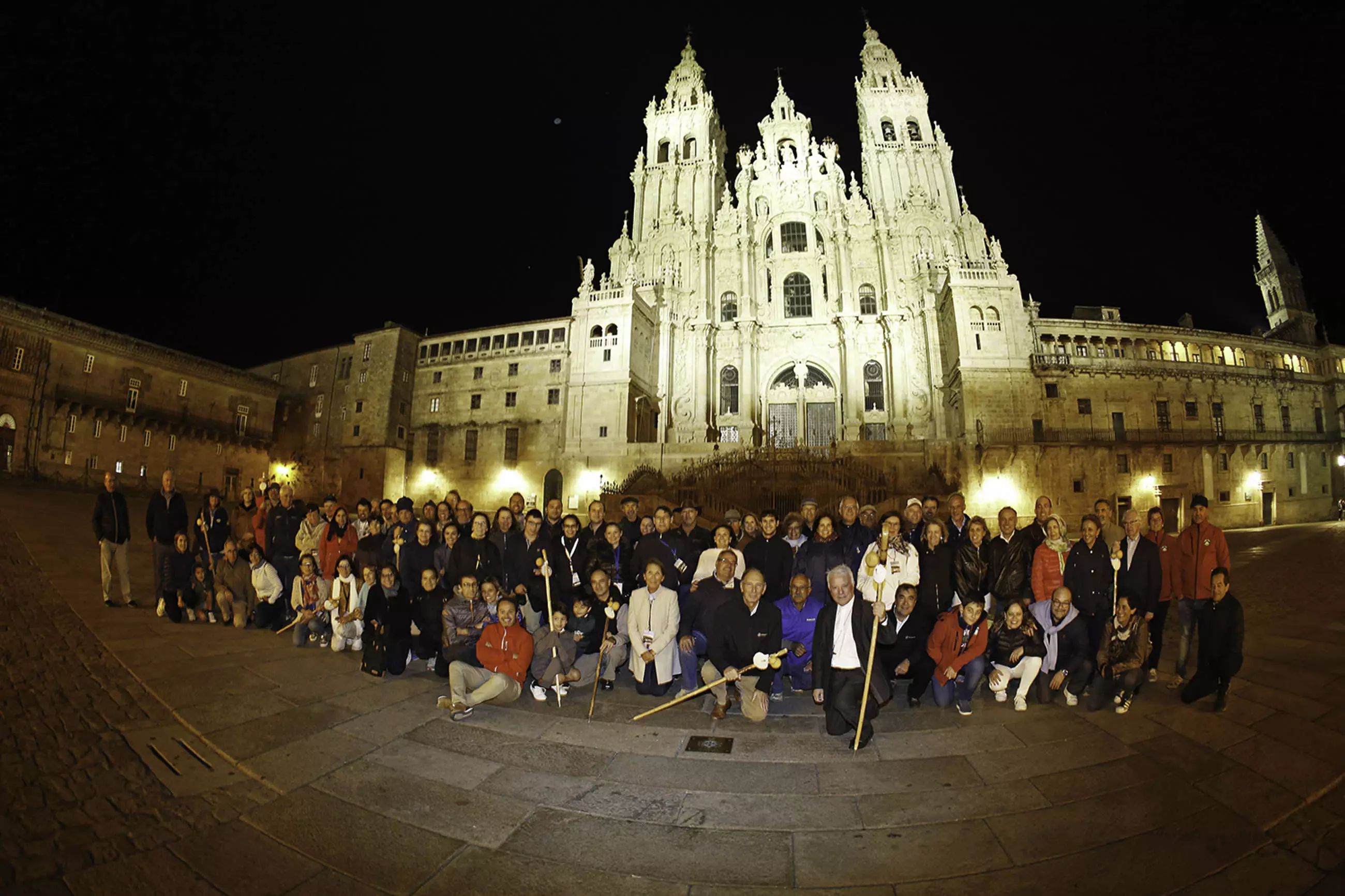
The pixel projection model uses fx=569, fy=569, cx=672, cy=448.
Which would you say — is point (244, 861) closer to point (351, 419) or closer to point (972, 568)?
point (972, 568)

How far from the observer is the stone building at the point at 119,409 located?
2614 cm

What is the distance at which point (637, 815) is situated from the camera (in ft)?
12.7

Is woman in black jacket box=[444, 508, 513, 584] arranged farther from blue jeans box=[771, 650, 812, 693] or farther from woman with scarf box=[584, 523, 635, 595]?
blue jeans box=[771, 650, 812, 693]

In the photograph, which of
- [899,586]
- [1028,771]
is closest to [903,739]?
[1028,771]

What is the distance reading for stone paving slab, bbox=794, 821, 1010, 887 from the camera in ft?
10.6

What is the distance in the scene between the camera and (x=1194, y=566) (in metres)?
6.75

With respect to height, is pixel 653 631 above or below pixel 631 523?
below

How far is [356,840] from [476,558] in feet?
14.3

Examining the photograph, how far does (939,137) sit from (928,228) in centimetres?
812

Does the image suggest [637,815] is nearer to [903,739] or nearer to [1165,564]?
[903,739]

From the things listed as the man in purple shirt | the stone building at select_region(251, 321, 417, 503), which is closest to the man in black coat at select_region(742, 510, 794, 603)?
the man in purple shirt

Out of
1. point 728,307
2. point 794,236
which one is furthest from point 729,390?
point 794,236

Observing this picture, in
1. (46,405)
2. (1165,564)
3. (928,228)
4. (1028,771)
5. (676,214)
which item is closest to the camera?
(1028,771)

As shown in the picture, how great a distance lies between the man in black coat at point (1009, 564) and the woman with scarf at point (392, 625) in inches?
284
